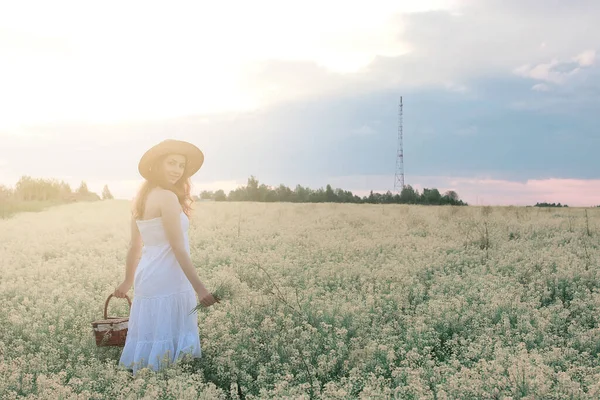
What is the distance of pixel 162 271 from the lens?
6.09 metres

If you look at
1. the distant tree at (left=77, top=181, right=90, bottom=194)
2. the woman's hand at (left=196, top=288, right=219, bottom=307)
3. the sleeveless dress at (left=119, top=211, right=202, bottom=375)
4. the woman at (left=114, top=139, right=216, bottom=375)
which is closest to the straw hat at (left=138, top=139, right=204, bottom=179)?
the woman at (left=114, top=139, right=216, bottom=375)

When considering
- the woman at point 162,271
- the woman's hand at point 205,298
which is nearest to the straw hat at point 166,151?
the woman at point 162,271

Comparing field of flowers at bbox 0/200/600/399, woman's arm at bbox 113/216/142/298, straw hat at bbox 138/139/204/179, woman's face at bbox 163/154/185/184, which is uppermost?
straw hat at bbox 138/139/204/179

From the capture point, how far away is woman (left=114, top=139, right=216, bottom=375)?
5926 millimetres

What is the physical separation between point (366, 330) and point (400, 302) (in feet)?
4.53

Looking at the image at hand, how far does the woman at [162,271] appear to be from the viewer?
5.93m

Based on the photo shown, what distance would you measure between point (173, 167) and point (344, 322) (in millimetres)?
3389

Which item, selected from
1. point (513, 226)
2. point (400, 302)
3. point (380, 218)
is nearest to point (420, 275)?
point (400, 302)

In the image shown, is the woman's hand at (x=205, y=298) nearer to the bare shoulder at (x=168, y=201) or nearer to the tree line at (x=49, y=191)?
the bare shoulder at (x=168, y=201)

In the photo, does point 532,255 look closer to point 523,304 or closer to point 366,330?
point 523,304

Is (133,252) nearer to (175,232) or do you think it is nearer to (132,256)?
(132,256)

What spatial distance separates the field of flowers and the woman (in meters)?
0.33

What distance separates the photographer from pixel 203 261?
12906mm

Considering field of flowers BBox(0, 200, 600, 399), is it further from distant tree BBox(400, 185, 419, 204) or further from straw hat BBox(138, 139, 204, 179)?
distant tree BBox(400, 185, 419, 204)
